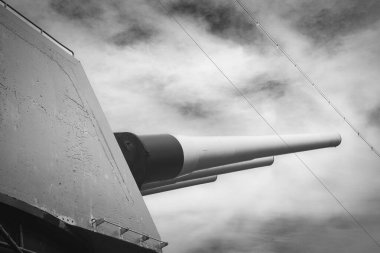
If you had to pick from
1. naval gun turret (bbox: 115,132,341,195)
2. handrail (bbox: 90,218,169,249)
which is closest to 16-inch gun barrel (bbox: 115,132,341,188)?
naval gun turret (bbox: 115,132,341,195)

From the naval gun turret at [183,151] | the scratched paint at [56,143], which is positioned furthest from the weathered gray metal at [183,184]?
the scratched paint at [56,143]

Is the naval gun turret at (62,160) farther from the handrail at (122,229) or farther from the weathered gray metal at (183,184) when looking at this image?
the weathered gray metal at (183,184)

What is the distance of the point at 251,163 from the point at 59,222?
7802 mm

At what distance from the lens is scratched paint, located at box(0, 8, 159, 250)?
3145 millimetres

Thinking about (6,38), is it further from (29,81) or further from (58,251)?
(58,251)

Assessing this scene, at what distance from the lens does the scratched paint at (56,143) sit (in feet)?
10.3

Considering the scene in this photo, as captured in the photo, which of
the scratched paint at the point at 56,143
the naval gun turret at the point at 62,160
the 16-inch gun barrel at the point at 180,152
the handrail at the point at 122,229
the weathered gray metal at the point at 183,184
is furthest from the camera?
the weathered gray metal at the point at 183,184

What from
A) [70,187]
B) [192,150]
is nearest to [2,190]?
[70,187]

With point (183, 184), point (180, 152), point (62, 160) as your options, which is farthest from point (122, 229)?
point (183, 184)

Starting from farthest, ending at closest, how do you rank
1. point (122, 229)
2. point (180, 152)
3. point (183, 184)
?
1. point (183, 184)
2. point (180, 152)
3. point (122, 229)

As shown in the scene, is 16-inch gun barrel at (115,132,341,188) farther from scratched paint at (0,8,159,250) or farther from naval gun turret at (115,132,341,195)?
scratched paint at (0,8,159,250)

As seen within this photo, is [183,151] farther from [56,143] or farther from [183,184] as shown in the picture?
[183,184]

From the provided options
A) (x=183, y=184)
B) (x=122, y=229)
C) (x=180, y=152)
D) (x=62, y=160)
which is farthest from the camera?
(x=183, y=184)

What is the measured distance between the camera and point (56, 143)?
3.58 metres
